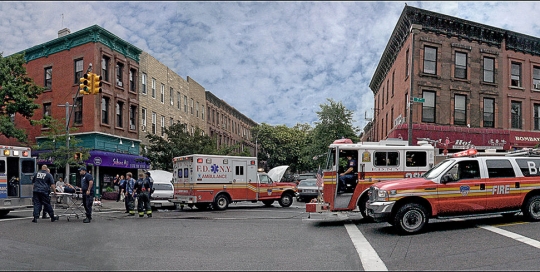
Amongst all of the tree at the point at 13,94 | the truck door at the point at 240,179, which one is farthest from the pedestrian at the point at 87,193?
the tree at the point at 13,94

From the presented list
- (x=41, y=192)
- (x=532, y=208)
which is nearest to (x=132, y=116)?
(x=41, y=192)

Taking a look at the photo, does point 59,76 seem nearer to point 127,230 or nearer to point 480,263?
point 127,230

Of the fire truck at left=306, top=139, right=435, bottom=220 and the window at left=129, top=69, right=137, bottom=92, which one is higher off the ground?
the window at left=129, top=69, right=137, bottom=92

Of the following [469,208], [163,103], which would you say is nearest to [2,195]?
[469,208]

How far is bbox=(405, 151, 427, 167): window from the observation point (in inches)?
567

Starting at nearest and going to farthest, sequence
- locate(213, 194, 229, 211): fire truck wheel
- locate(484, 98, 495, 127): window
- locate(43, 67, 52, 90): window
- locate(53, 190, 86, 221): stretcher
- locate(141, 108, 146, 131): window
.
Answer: locate(53, 190, 86, 221): stretcher
locate(213, 194, 229, 211): fire truck wheel
locate(484, 98, 495, 127): window
locate(43, 67, 52, 90): window
locate(141, 108, 146, 131): window

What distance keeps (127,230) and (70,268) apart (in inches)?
187

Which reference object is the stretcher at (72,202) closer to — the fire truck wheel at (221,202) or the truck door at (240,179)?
the fire truck wheel at (221,202)

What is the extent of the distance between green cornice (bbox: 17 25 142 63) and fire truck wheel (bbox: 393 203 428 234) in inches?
1003

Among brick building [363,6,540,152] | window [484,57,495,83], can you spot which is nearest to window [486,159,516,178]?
brick building [363,6,540,152]

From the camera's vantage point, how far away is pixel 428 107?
98.4 ft

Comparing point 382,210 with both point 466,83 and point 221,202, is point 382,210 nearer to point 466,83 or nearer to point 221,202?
point 221,202

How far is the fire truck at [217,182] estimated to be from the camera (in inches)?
774

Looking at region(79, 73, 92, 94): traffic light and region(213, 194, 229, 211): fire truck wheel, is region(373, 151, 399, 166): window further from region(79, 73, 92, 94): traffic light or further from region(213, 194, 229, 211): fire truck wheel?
region(79, 73, 92, 94): traffic light
